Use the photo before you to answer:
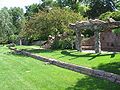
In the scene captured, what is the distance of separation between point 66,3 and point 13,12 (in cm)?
3146

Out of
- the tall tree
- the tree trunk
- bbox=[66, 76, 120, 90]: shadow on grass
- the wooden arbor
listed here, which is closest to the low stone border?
bbox=[66, 76, 120, 90]: shadow on grass

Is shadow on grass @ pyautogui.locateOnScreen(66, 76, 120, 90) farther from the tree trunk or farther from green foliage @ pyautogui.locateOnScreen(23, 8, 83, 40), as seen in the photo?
green foliage @ pyautogui.locateOnScreen(23, 8, 83, 40)

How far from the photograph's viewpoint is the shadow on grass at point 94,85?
1266 cm

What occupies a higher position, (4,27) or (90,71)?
(4,27)

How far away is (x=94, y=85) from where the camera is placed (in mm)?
13195

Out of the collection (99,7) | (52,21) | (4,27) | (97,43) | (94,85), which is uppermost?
(99,7)

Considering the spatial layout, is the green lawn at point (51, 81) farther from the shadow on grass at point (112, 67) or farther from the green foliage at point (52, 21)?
the green foliage at point (52, 21)

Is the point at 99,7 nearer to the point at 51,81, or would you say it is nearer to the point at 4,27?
the point at 4,27

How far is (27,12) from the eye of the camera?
9262 cm

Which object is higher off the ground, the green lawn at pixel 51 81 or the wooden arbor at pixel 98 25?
the wooden arbor at pixel 98 25

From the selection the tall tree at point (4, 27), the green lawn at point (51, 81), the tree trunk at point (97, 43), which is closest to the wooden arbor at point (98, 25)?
the tree trunk at point (97, 43)

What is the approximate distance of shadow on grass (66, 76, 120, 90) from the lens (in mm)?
12656

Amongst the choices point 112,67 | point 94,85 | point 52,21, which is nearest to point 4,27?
point 52,21

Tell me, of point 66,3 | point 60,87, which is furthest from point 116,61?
point 66,3
